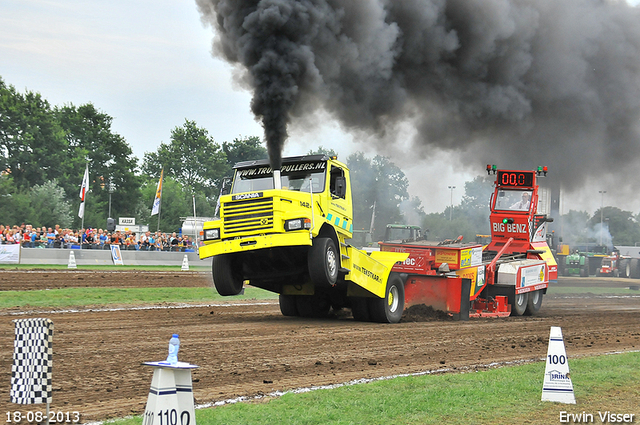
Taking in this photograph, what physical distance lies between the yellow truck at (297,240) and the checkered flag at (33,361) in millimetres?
6850

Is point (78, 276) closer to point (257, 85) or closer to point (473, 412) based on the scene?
point (257, 85)

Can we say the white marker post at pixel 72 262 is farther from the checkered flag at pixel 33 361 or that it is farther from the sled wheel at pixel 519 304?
the checkered flag at pixel 33 361

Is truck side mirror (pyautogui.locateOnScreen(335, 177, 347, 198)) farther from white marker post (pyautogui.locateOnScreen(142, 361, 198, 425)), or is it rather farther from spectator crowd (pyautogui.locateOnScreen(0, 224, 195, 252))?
spectator crowd (pyautogui.locateOnScreen(0, 224, 195, 252))

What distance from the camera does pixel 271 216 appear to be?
1186cm

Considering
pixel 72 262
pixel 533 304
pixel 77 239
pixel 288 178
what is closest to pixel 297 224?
pixel 288 178

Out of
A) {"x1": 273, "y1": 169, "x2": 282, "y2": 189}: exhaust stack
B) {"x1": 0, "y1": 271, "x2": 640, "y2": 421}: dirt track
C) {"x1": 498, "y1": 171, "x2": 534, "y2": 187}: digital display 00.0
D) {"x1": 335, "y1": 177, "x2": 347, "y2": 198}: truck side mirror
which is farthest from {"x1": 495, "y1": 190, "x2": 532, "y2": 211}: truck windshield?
{"x1": 273, "y1": 169, "x2": 282, "y2": 189}: exhaust stack

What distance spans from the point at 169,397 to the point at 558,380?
166 inches

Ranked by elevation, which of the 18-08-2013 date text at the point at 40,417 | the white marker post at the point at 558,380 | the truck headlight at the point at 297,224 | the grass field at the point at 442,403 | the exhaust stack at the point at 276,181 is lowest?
the 18-08-2013 date text at the point at 40,417

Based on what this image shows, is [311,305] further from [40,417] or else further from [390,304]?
[40,417]

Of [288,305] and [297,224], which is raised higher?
[297,224]

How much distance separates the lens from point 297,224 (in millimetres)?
11711

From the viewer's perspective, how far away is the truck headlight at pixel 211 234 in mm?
12180

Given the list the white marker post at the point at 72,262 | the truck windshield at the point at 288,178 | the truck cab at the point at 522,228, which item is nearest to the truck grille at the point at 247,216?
the truck windshield at the point at 288,178

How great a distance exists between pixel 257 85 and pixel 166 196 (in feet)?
223
